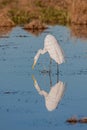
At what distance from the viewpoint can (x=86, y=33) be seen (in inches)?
1092

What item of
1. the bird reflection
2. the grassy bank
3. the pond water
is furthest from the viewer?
the grassy bank

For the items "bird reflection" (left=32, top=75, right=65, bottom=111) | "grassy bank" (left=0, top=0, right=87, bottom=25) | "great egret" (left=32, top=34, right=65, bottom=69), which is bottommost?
"grassy bank" (left=0, top=0, right=87, bottom=25)

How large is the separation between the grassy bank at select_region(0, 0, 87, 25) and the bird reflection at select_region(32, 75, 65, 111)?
1493cm

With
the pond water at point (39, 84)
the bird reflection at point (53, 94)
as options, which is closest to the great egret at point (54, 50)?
the pond water at point (39, 84)

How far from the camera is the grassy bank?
31406mm

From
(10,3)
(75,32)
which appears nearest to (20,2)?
(10,3)

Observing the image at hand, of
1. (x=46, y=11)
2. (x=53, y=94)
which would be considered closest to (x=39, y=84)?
(x=53, y=94)

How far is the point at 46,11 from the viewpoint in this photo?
36.0 m

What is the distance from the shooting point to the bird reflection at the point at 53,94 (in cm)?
1380

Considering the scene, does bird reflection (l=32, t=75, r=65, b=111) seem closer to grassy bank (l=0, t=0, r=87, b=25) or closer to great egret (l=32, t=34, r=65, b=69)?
great egret (l=32, t=34, r=65, b=69)

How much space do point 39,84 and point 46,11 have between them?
65.7ft

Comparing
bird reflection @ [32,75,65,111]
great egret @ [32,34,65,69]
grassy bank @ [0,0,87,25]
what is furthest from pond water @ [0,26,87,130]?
grassy bank @ [0,0,87,25]

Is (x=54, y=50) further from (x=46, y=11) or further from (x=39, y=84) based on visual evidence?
(x=46, y=11)

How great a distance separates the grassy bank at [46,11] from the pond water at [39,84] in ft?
19.3
